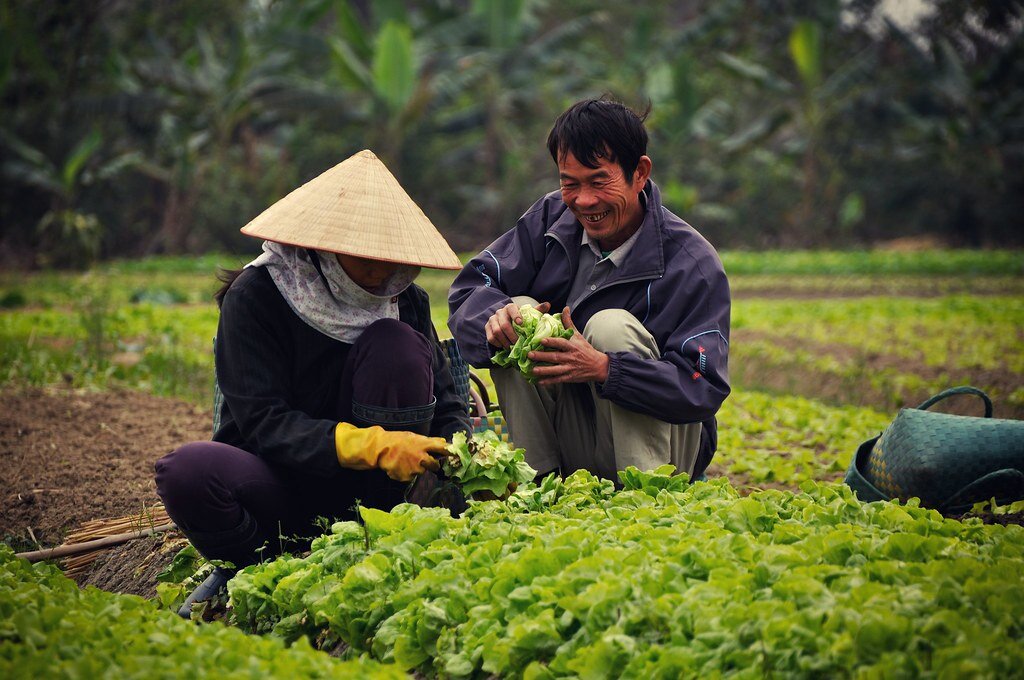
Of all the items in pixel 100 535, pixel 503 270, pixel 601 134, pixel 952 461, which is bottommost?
pixel 100 535

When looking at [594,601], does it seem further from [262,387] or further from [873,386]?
[873,386]

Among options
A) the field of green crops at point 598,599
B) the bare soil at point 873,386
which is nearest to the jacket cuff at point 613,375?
the field of green crops at point 598,599

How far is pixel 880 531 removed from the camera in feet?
8.72

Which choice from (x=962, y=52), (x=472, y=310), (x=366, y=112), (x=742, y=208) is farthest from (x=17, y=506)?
(x=962, y=52)

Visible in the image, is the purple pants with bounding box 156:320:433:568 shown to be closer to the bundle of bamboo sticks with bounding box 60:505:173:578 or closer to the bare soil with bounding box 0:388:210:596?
the bare soil with bounding box 0:388:210:596

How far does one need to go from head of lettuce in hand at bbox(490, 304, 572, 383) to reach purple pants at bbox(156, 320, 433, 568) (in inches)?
12.1

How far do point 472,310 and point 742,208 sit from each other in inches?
812

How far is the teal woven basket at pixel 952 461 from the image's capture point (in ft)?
12.1

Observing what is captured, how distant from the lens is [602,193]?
368 centimetres

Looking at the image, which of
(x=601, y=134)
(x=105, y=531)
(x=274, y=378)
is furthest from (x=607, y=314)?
(x=105, y=531)

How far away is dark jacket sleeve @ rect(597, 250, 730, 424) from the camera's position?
341 cm

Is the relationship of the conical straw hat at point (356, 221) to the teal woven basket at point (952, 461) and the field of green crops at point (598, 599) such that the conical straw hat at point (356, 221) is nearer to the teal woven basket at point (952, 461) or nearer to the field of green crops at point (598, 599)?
the field of green crops at point (598, 599)

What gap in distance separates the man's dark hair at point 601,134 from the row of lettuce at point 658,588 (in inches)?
45.1

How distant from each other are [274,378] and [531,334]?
0.85 meters
